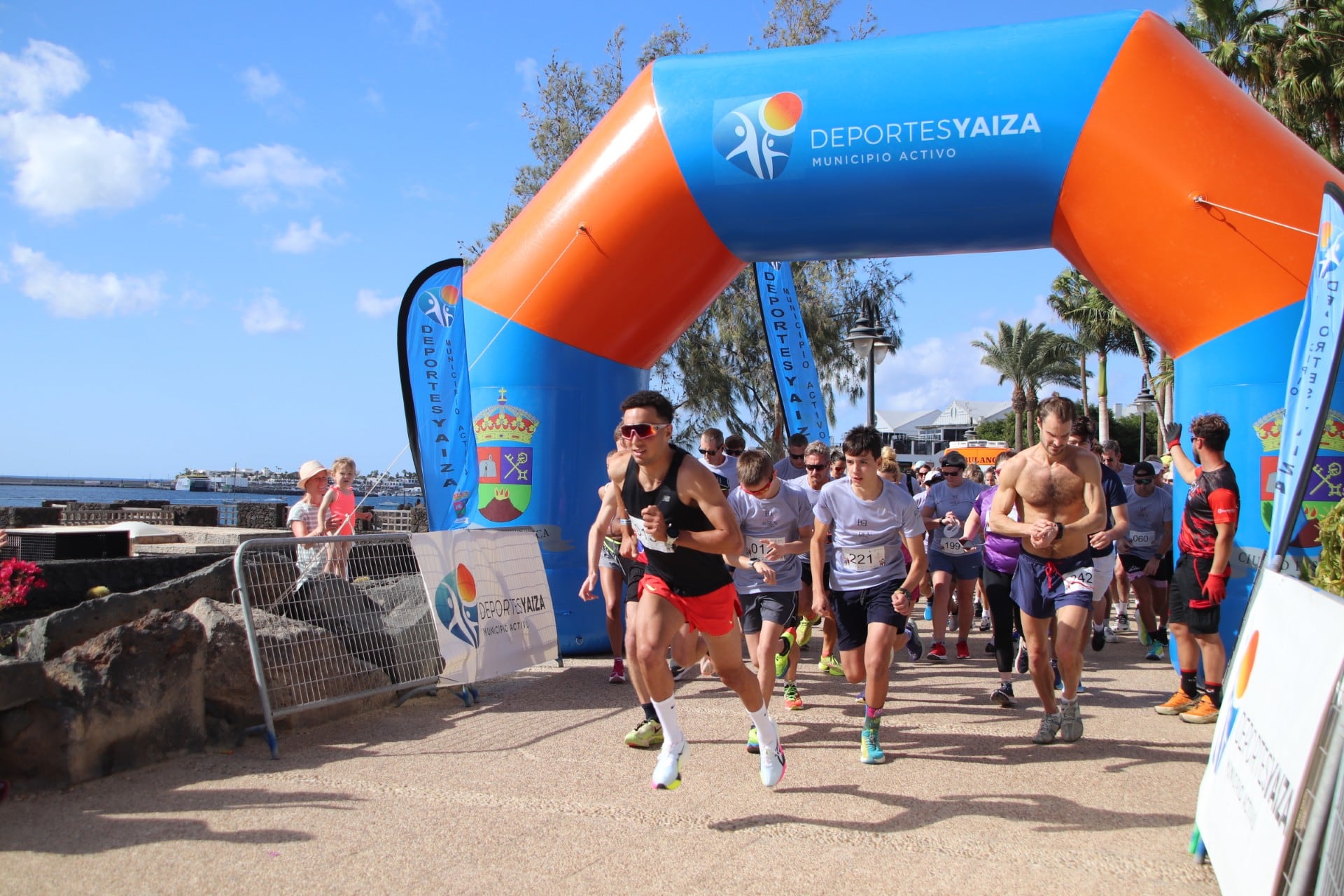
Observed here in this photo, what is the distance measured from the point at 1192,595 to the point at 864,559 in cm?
230

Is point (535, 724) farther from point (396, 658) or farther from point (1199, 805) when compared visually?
point (1199, 805)

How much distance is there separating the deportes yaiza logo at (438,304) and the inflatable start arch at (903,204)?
0.99 ft

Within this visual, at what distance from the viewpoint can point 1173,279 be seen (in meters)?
7.02

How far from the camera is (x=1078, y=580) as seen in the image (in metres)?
5.55

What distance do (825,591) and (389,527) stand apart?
21175 millimetres

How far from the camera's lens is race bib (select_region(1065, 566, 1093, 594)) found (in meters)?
5.53

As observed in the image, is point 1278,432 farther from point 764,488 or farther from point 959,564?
point 764,488

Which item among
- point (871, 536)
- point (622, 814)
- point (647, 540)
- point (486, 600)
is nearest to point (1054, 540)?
point (871, 536)

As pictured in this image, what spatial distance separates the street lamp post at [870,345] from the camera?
13242mm

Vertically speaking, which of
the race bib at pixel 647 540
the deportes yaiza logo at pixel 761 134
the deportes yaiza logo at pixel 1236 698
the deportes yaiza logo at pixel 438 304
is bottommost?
the deportes yaiza logo at pixel 1236 698

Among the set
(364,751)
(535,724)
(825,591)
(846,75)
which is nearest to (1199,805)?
(825,591)

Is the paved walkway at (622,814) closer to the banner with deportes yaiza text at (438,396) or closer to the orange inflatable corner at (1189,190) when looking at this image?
the banner with deportes yaiza text at (438,396)

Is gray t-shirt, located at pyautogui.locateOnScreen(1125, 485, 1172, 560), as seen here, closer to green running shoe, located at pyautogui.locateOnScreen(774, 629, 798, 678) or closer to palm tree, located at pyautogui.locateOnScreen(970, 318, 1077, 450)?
green running shoe, located at pyautogui.locateOnScreen(774, 629, 798, 678)

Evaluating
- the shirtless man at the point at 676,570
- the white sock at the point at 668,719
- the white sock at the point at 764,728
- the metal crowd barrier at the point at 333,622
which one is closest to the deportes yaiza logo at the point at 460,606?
the metal crowd barrier at the point at 333,622
